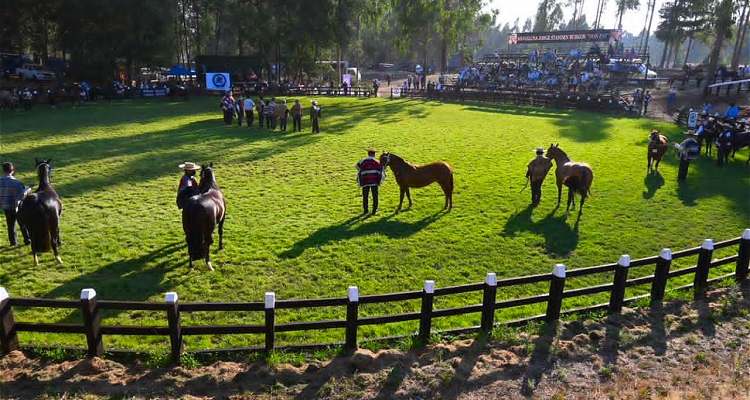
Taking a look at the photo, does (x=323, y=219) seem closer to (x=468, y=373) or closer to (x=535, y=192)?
(x=535, y=192)

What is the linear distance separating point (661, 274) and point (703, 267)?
1063 millimetres

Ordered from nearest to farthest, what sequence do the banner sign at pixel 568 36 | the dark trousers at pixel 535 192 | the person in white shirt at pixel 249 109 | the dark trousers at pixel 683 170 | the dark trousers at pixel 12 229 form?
the dark trousers at pixel 12 229
the dark trousers at pixel 535 192
the dark trousers at pixel 683 170
the person in white shirt at pixel 249 109
the banner sign at pixel 568 36

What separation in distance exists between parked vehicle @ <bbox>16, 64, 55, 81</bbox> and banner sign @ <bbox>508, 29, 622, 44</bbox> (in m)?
50.7

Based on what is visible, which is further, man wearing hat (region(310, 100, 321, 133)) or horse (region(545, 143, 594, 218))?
man wearing hat (region(310, 100, 321, 133))

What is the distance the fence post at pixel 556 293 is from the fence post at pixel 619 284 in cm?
103

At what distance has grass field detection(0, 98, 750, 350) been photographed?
891cm

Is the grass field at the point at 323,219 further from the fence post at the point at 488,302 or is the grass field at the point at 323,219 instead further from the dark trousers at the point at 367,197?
the fence post at the point at 488,302

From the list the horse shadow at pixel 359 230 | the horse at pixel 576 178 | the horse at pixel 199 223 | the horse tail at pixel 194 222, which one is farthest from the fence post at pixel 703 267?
the horse tail at pixel 194 222

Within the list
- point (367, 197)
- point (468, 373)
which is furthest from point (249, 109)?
point (468, 373)

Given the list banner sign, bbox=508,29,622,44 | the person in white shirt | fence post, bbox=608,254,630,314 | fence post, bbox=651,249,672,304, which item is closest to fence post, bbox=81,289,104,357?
fence post, bbox=608,254,630,314

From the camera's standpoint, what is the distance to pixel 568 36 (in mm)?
55719

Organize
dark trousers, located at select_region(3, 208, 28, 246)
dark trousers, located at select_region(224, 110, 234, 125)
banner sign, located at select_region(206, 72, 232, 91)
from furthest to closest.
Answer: banner sign, located at select_region(206, 72, 232, 91)
dark trousers, located at select_region(224, 110, 234, 125)
dark trousers, located at select_region(3, 208, 28, 246)

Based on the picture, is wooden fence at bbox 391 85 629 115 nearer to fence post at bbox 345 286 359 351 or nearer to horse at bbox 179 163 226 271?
horse at bbox 179 163 226 271

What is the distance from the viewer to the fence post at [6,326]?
6129mm
